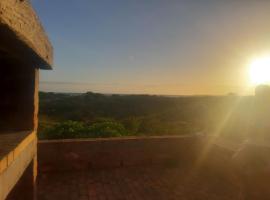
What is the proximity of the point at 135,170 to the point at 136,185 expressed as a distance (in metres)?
0.90

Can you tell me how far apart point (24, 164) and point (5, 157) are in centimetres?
60

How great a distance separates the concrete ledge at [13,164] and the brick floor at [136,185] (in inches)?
106

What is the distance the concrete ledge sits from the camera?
144 centimetres

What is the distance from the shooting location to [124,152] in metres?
6.41

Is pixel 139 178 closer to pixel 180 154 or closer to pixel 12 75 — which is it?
pixel 180 154

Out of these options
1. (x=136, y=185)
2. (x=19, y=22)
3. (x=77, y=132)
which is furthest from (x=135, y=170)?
(x=19, y=22)

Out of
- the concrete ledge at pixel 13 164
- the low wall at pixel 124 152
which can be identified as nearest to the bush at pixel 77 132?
the low wall at pixel 124 152

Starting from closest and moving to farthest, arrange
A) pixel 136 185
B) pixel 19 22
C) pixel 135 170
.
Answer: pixel 19 22 → pixel 136 185 → pixel 135 170

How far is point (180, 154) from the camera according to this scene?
6957 millimetres

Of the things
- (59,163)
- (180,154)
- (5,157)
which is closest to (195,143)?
(180,154)

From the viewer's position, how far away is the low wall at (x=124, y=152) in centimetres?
585

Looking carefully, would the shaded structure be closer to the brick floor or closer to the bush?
the brick floor

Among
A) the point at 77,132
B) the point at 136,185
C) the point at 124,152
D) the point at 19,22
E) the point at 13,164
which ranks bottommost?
the point at 136,185

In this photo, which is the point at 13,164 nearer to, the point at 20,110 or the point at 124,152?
the point at 20,110
